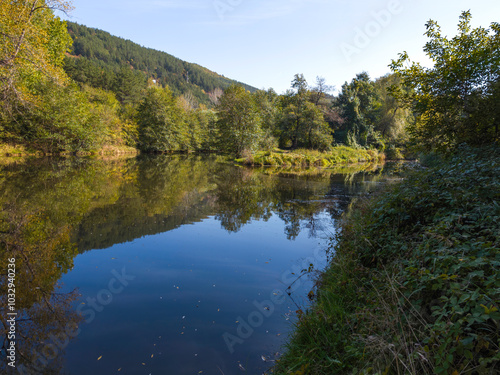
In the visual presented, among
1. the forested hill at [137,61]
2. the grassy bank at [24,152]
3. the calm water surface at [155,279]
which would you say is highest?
the forested hill at [137,61]

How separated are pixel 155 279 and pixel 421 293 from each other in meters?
4.35

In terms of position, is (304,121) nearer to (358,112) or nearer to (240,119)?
(240,119)

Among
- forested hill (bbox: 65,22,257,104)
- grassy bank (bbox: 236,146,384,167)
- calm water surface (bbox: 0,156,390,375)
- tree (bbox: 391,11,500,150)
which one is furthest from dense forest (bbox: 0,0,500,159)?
forested hill (bbox: 65,22,257,104)

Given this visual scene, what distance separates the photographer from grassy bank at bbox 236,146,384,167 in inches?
1038

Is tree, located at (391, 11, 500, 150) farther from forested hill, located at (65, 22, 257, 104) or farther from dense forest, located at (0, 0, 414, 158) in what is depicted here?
forested hill, located at (65, 22, 257, 104)

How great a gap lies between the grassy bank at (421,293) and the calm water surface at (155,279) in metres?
0.80

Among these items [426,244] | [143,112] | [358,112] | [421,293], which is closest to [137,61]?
[143,112]

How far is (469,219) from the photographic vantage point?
325cm

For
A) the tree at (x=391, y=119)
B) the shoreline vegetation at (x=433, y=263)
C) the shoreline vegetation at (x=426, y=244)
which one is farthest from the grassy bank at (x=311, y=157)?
the shoreline vegetation at (x=433, y=263)

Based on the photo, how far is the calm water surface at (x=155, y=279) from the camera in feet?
10.6

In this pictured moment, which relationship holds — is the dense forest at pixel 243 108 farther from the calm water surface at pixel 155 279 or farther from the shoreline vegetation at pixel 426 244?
the calm water surface at pixel 155 279

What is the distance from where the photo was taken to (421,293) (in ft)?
8.14

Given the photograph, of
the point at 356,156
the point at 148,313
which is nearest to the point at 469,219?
the point at 148,313

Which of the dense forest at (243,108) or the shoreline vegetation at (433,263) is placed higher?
the dense forest at (243,108)
